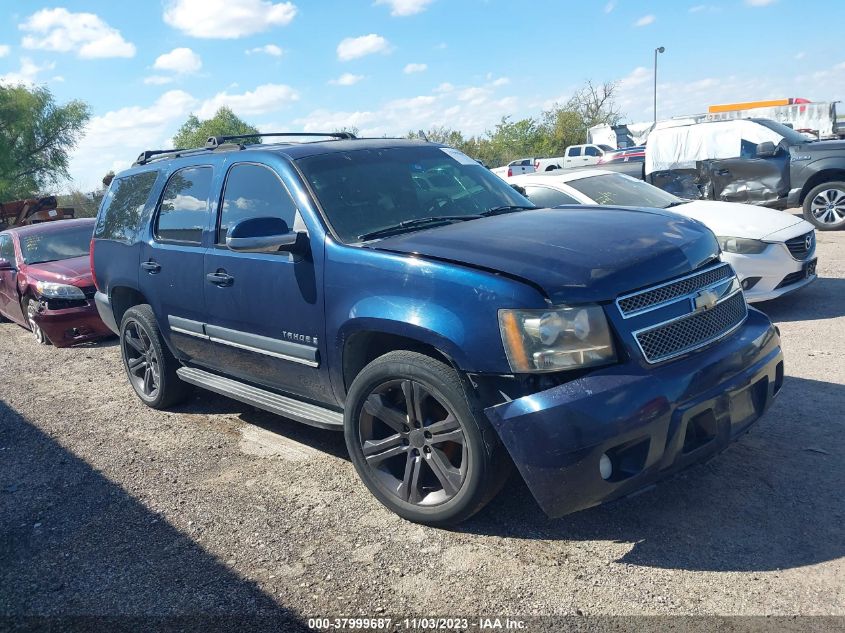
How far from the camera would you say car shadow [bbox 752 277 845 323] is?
693cm

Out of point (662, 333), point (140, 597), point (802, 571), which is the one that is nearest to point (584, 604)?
point (802, 571)

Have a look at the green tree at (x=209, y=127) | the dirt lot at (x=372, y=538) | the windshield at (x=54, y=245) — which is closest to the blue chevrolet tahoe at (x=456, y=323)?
the dirt lot at (x=372, y=538)

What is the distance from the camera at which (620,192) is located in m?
7.89

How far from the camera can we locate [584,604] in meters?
2.84

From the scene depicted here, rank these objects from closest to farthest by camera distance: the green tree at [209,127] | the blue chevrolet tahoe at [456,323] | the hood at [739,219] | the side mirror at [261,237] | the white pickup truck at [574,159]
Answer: the blue chevrolet tahoe at [456,323] → the side mirror at [261,237] → the hood at [739,219] → the white pickup truck at [574,159] → the green tree at [209,127]

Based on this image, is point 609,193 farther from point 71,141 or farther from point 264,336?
point 71,141

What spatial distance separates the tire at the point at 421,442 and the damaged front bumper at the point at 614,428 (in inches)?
8.1

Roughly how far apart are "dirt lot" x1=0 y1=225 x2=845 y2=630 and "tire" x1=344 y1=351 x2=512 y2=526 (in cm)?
19

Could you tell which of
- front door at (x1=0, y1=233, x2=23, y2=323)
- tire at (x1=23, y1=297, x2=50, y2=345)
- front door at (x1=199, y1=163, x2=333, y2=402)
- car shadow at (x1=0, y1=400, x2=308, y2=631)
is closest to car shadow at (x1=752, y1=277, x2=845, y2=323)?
front door at (x1=199, y1=163, x2=333, y2=402)

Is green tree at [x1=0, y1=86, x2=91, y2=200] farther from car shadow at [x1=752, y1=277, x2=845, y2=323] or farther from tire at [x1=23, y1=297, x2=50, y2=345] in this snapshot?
car shadow at [x1=752, y1=277, x2=845, y2=323]

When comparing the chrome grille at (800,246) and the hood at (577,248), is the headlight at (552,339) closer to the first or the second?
the hood at (577,248)

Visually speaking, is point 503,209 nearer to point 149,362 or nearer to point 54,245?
point 149,362

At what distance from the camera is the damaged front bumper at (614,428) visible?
2861 mm

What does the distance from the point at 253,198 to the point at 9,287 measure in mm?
7173
